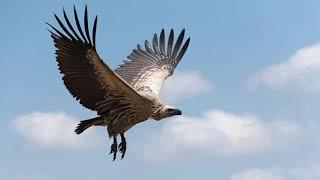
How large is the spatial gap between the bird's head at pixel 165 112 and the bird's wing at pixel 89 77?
44 cm

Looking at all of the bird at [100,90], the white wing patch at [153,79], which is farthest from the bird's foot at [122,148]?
the white wing patch at [153,79]

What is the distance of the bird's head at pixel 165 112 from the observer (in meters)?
13.1

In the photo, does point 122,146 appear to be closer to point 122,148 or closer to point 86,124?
point 122,148

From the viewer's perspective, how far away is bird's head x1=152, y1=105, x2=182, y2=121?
13070 mm

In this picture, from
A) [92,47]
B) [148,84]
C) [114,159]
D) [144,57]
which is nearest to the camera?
[92,47]

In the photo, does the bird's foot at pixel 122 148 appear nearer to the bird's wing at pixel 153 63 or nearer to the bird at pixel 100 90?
the bird at pixel 100 90

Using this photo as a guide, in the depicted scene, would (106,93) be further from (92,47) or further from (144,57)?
(144,57)

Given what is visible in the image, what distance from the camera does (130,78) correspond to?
51.5 ft

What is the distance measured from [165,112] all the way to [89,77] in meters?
1.68

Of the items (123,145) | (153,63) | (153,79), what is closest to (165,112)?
(123,145)

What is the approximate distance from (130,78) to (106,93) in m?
3.10

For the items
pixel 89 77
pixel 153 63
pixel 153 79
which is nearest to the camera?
pixel 89 77

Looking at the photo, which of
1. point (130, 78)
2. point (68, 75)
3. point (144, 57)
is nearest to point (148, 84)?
point (130, 78)

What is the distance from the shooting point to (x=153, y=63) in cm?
1700
